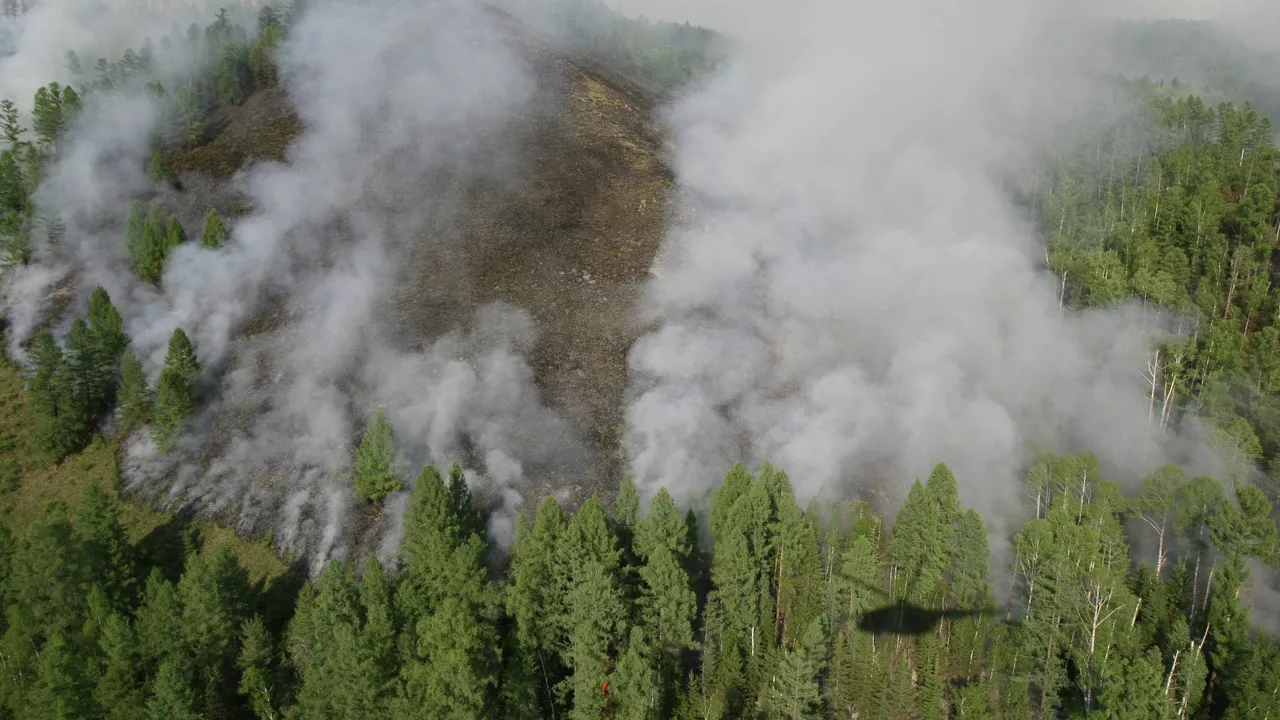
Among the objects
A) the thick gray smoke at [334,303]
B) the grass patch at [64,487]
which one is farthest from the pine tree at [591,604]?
the grass patch at [64,487]

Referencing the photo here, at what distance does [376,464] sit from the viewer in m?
67.6

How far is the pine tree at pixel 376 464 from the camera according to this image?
67.3m

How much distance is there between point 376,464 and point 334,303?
100 feet

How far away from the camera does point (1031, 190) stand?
124 m

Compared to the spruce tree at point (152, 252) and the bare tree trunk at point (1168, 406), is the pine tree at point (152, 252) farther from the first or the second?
the bare tree trunk at point (1168, 406)

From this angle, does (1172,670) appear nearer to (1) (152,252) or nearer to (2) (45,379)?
(2) (45,379)

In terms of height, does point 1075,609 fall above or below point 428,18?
below

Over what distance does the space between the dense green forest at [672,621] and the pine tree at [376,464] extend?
7813mm

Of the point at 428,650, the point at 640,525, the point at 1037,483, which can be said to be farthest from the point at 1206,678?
the point at 428,650

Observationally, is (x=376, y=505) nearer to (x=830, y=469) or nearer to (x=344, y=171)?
(x=830, y=469)

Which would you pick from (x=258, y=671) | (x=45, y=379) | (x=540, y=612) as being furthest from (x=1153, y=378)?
(x=45, y=379)

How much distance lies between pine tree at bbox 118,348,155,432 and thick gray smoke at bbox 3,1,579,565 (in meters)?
3.38

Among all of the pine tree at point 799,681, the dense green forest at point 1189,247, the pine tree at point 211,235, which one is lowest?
the pine tree at point 211,235

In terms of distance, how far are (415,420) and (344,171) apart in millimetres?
54261
